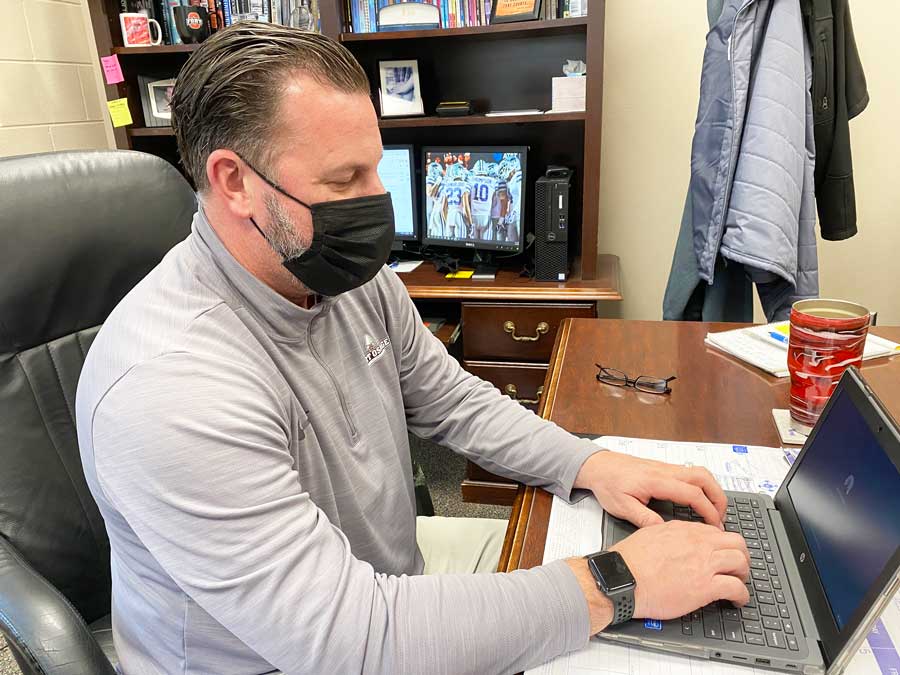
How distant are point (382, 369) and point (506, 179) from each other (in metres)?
1.28

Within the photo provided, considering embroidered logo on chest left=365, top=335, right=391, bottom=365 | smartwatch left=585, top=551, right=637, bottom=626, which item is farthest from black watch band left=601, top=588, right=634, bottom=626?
embroidered logo on chest left=365, top=335, right=391, bottom=365

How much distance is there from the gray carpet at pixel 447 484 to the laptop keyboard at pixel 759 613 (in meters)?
1.28

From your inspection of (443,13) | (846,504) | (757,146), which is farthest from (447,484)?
(846,504)

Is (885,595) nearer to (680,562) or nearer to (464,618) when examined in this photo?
(680,562)

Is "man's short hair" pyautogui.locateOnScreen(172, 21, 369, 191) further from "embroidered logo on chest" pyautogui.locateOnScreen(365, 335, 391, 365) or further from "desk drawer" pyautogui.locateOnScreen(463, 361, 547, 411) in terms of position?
"desk drawer" pyautogui.locateOnScreen(463, 361, 547, 411)

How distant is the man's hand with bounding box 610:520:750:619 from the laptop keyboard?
1 cm

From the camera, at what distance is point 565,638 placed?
0.64m

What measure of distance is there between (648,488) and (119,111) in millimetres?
2182

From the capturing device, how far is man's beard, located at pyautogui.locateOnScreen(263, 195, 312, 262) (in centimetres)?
82

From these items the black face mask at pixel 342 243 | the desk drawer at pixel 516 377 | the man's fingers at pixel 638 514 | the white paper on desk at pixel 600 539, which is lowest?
the desk drawer at pixel 516 377

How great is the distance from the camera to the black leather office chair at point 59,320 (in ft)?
2.88

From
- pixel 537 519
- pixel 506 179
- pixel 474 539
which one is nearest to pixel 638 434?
pixel 537 519

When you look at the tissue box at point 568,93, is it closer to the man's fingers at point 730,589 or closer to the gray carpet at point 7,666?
the man's fingers at point 730,589

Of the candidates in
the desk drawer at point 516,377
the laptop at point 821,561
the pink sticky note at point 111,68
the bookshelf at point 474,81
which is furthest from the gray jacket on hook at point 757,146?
the pink sticky note at point 111,68
